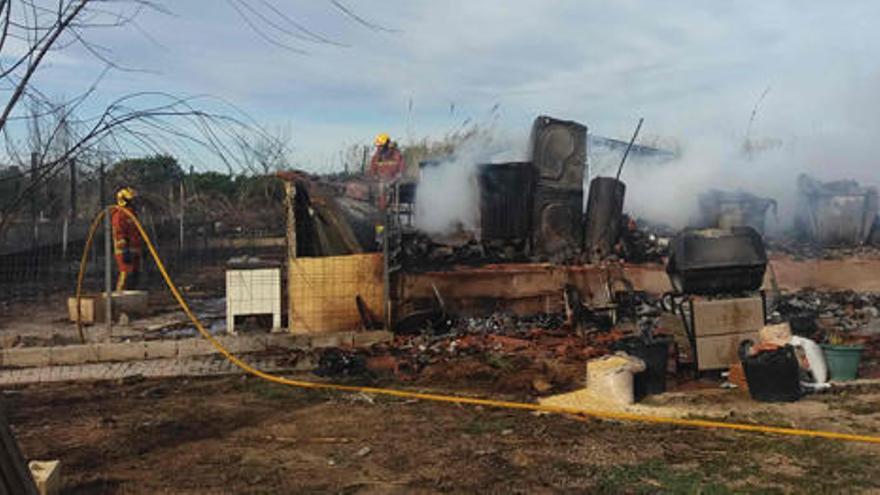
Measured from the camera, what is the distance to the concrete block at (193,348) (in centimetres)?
959

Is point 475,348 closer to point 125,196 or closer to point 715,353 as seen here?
point 715,353

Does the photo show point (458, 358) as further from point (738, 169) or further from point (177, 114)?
point (738, 169)

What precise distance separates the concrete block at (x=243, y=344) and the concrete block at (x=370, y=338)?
120 centimetres

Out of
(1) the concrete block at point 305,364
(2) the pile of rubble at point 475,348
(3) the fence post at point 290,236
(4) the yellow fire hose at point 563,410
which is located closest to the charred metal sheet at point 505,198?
(2) the pile of rubble at point 475,348

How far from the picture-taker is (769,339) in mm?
8023

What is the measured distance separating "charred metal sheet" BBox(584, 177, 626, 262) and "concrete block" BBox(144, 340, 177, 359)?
21.5 ft

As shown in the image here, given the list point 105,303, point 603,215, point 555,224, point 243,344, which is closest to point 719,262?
point 603,215

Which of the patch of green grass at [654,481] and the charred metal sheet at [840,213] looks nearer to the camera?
the patch of green grass at [654,481]

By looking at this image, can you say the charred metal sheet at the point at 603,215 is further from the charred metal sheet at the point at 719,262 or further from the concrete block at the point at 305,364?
the concrete block at the point at 305,364

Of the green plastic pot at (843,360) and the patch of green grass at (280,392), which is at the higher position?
the green plastic pot at (843,360)

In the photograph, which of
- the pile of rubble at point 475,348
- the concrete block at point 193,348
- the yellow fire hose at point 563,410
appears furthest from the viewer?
the concrete block at point 193,348

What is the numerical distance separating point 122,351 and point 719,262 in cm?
732

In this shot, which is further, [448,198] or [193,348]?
[448,198]

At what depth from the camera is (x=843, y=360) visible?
819 centimetres
